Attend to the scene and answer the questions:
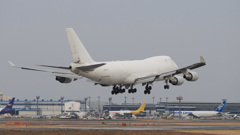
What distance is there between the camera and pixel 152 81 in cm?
8125

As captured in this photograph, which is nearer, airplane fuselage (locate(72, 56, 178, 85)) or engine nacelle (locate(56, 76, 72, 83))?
airplane fuselage (locate(72, 56, 178, 85))

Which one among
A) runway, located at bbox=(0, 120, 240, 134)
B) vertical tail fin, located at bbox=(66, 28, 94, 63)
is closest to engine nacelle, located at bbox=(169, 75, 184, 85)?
runway, located at bbox=(0, 120, 240, 134)

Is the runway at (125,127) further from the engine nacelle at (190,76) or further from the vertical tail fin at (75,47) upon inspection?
the vertical tail fin at (75,47)

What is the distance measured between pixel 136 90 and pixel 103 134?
14.4 metres

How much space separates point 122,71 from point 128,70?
5.24 ft

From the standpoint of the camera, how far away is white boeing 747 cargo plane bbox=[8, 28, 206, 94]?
240 feet

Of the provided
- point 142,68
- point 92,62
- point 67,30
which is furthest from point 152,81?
point 67,30

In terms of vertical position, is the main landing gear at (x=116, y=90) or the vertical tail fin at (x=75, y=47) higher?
the vertical tail fin at (x=75, y=47)

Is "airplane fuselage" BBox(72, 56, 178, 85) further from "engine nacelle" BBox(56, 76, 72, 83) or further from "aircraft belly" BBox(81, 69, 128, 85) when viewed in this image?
"engine nacelle" BBox(56, 76, 72, 83)

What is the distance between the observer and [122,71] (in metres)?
78.1

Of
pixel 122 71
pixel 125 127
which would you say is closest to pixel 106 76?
pixel 122 71

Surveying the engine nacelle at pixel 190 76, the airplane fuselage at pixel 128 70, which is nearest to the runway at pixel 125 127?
the airplane fuselage at pixel 128 70

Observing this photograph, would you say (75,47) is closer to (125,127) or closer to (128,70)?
(128,70)

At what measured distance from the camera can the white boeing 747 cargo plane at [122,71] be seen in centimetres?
7312
